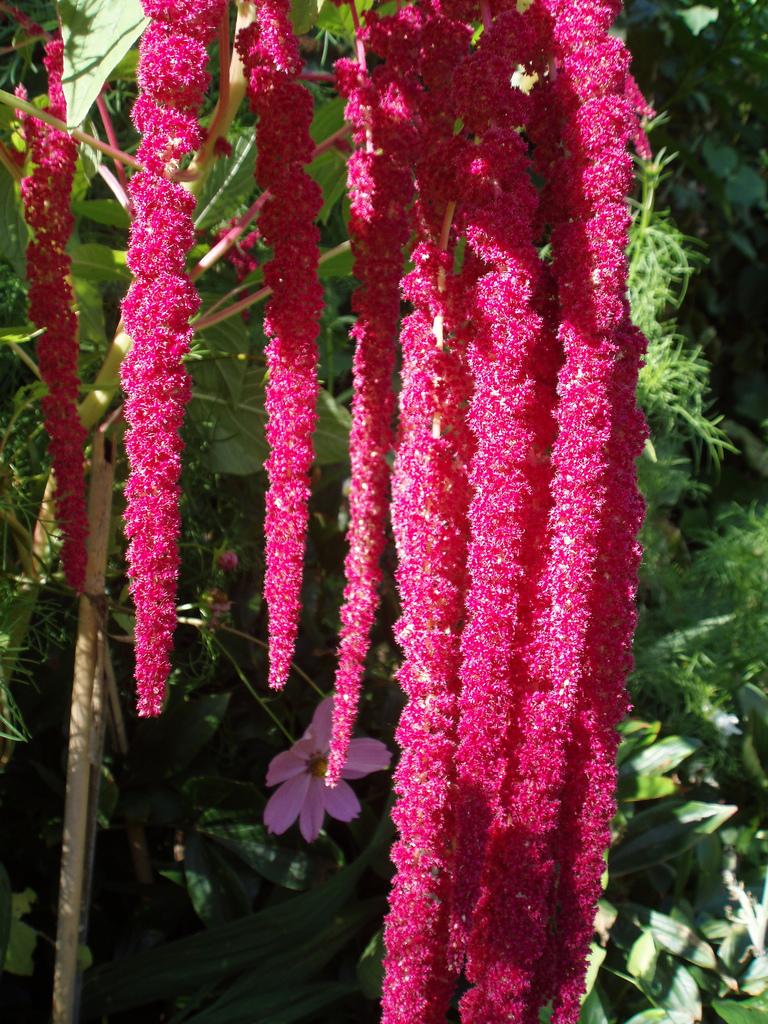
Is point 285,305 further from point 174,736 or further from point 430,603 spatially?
point 174,736

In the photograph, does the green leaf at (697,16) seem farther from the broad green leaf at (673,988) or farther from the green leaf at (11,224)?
the broad green leaf at (673,988)

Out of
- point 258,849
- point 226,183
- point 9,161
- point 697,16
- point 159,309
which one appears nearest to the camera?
point 159,309

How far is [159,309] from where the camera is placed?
40 cm

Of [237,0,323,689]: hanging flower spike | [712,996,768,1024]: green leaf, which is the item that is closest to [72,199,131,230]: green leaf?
[237,0,323,689]: hanging flower spike

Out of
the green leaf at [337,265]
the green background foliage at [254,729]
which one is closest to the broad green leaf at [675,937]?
the green background foliage at [254,729]

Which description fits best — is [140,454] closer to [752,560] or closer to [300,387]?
[300,387]

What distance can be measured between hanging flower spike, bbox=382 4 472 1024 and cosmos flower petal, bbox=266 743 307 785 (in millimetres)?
417

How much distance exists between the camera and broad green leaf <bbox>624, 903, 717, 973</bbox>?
0.98 m

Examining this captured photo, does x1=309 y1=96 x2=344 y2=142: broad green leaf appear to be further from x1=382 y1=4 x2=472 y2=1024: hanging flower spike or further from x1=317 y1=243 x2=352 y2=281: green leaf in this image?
x1=382 y1=4 x2=472 y2=1024: hanging flower spike

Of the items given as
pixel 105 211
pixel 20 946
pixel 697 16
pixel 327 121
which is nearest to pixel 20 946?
pixel 20 946

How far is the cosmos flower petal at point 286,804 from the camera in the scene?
2.86ft

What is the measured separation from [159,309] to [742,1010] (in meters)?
0.86

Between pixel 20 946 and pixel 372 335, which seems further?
pixel 20 946

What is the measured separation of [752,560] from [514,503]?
1.01 meters
